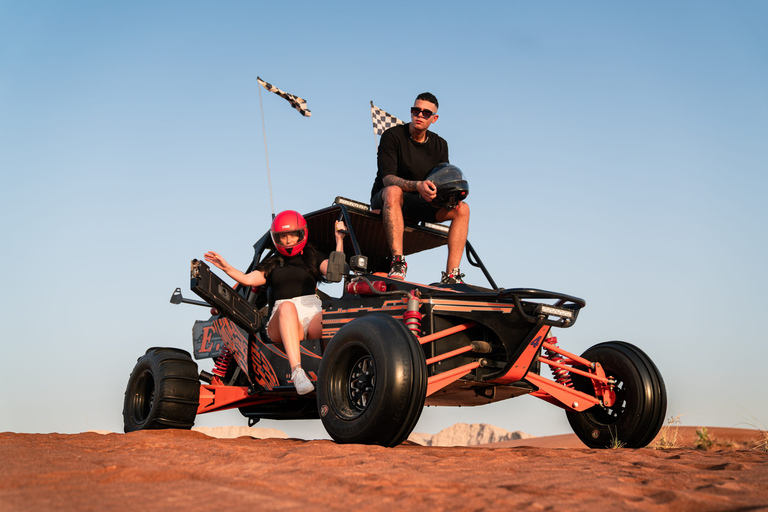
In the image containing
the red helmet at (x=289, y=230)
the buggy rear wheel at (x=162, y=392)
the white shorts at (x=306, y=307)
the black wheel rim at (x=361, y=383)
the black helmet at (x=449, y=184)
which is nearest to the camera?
the black wheel rim at (x=361, y=383)

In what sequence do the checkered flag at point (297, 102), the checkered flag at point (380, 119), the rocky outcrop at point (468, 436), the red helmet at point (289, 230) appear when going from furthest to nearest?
the rocky outcrop at point (468, 436) < the checkered flag at point (297, 102) < the checkered flag at point (380, 119) < the red helmet at point (289, 230)

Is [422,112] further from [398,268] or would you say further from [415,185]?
[398,268]

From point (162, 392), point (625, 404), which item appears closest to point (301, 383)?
point (162, 392)

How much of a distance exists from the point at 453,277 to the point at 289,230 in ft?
5.06

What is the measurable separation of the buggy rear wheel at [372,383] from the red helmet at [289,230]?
1600 mm

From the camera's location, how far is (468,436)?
104 ft

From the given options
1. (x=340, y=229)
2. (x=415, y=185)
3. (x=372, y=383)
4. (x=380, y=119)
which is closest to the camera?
(x=372, y=383)

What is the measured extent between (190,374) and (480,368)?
10.1ft

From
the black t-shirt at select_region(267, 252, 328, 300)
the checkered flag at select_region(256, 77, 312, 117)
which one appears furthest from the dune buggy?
the checkered flag at select_region(256, 77, 312, 117)

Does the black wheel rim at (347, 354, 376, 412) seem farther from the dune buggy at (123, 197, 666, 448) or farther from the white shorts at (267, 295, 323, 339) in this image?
the white shorts at (267, 295, 323, 339)

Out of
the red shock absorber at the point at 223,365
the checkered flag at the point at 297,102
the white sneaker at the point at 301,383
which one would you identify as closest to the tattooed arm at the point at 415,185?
the white sneaker at the point at 301,383

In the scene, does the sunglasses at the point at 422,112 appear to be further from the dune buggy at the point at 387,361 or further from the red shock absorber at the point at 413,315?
the red shock absorber at the point at 413,315

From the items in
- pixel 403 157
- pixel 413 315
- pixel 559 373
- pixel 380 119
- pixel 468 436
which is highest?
pixel 380 119

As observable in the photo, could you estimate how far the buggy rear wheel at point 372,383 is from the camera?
15.4 ft
